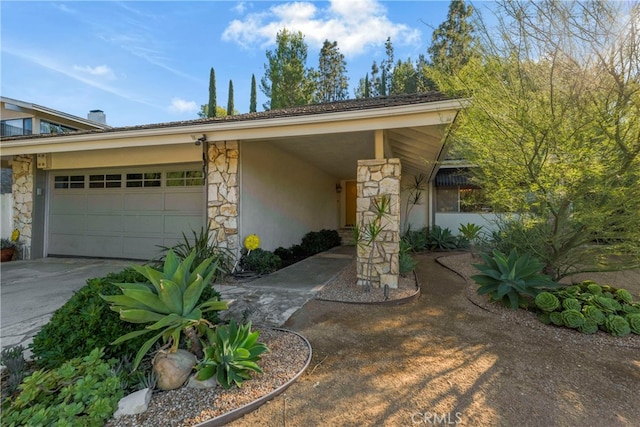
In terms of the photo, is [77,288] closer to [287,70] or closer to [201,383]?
[201,383]

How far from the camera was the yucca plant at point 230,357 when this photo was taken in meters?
2.22

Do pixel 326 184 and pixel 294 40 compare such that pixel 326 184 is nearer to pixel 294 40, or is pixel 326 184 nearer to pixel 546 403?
pixel 546 403

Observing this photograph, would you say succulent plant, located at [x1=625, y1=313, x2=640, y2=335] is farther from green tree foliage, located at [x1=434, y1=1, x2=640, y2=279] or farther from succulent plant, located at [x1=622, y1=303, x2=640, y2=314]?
green tree foliage, located at [x1=434, y1=1, x2=640, y2=279]

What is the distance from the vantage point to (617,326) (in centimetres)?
333

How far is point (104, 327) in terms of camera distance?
8.05 feet

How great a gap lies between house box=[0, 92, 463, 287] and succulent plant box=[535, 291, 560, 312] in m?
1.97

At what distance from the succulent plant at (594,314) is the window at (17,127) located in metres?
21.1

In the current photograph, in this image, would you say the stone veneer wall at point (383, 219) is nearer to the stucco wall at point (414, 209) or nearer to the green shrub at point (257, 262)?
the green shrub at point (257, 262)

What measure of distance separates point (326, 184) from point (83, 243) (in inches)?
311

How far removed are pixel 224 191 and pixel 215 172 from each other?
0.46m

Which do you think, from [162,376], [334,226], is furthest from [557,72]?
[334,226]

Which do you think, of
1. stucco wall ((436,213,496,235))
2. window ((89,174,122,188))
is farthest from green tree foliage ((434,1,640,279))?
window ((89,174,122,188))

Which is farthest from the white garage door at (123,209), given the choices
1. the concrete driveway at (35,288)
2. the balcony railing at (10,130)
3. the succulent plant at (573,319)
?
the balcony railing at (10,130)

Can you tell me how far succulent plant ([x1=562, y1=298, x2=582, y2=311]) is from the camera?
3588mm
